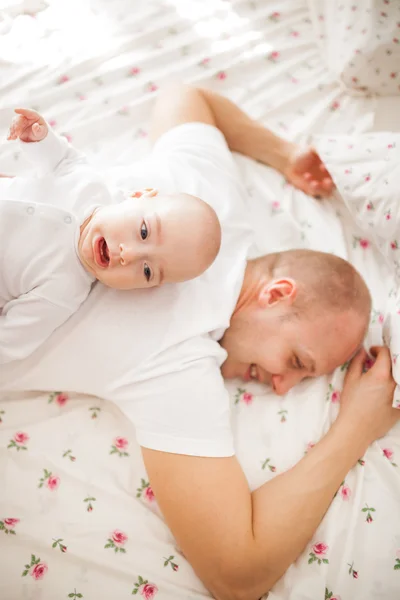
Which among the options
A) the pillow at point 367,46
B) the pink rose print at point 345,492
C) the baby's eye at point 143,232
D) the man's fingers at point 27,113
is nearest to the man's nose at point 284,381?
the pink rose print at point 345,492

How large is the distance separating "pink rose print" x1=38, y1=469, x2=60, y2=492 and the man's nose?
576 millimetres

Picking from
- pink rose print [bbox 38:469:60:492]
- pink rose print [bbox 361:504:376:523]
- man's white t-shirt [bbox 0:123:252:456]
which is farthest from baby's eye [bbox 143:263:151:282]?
pink rose print [bbox 361:504:376:523]

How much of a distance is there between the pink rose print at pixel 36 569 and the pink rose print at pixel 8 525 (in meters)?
0.08

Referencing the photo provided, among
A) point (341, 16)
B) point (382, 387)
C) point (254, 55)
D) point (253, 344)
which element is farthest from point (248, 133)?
point (382, 387)

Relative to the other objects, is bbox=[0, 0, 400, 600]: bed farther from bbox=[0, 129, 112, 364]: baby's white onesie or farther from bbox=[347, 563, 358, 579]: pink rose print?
bbox=[0, 129, 112, 364]: baby's white onesie

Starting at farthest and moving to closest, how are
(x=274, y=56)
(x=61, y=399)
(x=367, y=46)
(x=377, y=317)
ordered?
(x=274, y=56) → (x=367, y=46) → (x=377, y=317) → (x=61, y=399)

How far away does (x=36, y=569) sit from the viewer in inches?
42.1

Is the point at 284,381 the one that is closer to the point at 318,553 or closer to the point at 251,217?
the point at 318,553

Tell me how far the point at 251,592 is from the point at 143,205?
2.88 ft

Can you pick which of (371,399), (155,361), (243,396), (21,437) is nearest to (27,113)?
(155,361)

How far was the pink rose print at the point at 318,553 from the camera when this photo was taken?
3.59 ft

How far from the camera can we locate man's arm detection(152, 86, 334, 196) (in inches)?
63.3

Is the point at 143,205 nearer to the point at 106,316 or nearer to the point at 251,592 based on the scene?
the point at 106,316

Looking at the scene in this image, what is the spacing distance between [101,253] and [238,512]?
639 millimetres
